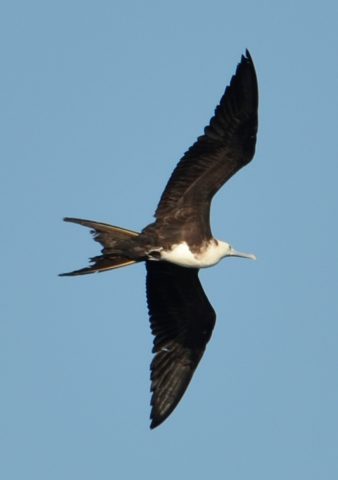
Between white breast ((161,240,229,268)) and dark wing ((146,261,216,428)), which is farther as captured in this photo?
dark wing ((146,261,216,428))

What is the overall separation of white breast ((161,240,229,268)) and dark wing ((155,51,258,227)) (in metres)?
0.29

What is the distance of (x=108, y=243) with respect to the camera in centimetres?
1131

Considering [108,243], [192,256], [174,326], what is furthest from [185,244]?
[174,326]

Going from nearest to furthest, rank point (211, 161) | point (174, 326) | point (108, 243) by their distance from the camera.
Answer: point (108, 243), point (211, 161), point (174, 326)

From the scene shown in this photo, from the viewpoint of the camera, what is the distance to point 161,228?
11.6 metres

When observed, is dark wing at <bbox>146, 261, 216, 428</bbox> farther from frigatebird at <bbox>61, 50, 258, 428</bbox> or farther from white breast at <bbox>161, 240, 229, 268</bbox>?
white breast at <bbox>161, 240, 229, 268</bbox>

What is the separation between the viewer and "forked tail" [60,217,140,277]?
36.6 feet

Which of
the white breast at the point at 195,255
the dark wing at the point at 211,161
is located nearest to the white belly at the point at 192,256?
the white breast at the point at 195,255

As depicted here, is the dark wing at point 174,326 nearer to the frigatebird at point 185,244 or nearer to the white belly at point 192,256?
the frigatebird at point 185,244

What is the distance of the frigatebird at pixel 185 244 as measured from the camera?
37.4ft

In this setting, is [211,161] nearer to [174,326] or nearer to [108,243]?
[108,243]

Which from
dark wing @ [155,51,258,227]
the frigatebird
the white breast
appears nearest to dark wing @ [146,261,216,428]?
the frigatebird

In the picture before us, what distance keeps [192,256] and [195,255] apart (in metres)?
0.04

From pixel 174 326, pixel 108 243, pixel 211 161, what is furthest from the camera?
pixel 174 326
